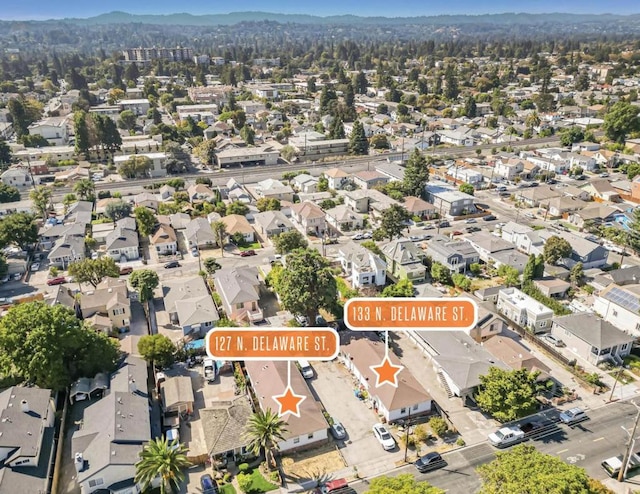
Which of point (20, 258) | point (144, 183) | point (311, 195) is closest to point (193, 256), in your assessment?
point (20, 258)

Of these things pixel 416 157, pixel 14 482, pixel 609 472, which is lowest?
pixel 609 472

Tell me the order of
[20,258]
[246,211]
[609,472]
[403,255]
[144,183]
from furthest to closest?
[144,183] < [246,211] < [20,258] < [403,255] < [609,472]

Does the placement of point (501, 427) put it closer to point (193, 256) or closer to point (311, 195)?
point (193, 256)

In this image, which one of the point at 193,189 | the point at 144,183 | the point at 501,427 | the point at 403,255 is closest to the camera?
the point at 501,427

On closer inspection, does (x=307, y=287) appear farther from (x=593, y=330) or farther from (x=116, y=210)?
(x=116, y=210)

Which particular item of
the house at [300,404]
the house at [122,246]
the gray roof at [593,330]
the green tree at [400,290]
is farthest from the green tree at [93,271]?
the gray roof at [593,330]

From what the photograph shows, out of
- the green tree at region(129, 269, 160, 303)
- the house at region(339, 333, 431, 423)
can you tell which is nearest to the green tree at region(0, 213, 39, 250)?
the green tree at region(129, 269, 160, 303)
